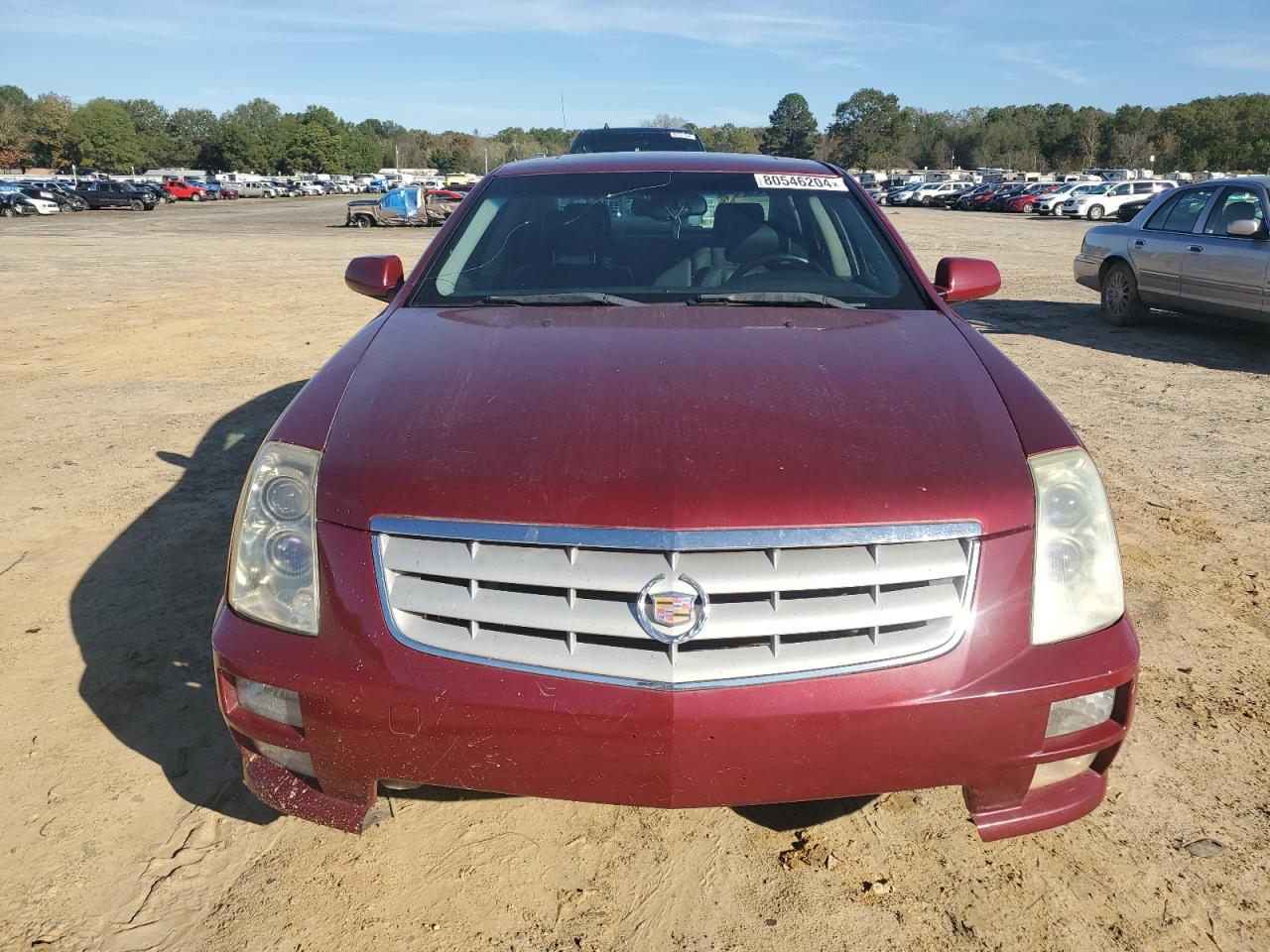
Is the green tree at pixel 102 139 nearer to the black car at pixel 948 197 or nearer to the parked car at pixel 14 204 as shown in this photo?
the parked car at pixel 14 204

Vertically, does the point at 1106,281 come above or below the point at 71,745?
above

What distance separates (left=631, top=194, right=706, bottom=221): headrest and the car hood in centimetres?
82

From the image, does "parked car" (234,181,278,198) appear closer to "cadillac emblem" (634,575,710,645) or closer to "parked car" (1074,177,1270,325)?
"parked car" (1074,177,1270,325)

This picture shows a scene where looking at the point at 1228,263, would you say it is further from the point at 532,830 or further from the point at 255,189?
the point at 255,189

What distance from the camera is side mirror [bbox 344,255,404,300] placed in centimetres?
338

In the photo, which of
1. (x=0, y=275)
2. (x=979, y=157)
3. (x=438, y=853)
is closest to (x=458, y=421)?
(x=438, y=853)

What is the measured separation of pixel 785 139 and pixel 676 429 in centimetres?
14241

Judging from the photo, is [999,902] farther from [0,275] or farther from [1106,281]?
[0,275]

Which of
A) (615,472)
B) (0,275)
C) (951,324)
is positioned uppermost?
(951,324)

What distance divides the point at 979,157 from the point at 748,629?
131153 millimetres

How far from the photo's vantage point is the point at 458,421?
2.11m

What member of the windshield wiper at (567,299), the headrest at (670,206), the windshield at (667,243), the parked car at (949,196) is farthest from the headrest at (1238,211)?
the parked car at (949,196)

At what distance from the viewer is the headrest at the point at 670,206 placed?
332 centimetres

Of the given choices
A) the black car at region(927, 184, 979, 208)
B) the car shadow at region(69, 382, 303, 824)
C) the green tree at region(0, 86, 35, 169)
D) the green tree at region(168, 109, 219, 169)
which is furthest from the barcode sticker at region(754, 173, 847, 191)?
the green tree at region(168, 109, 219, 169)
